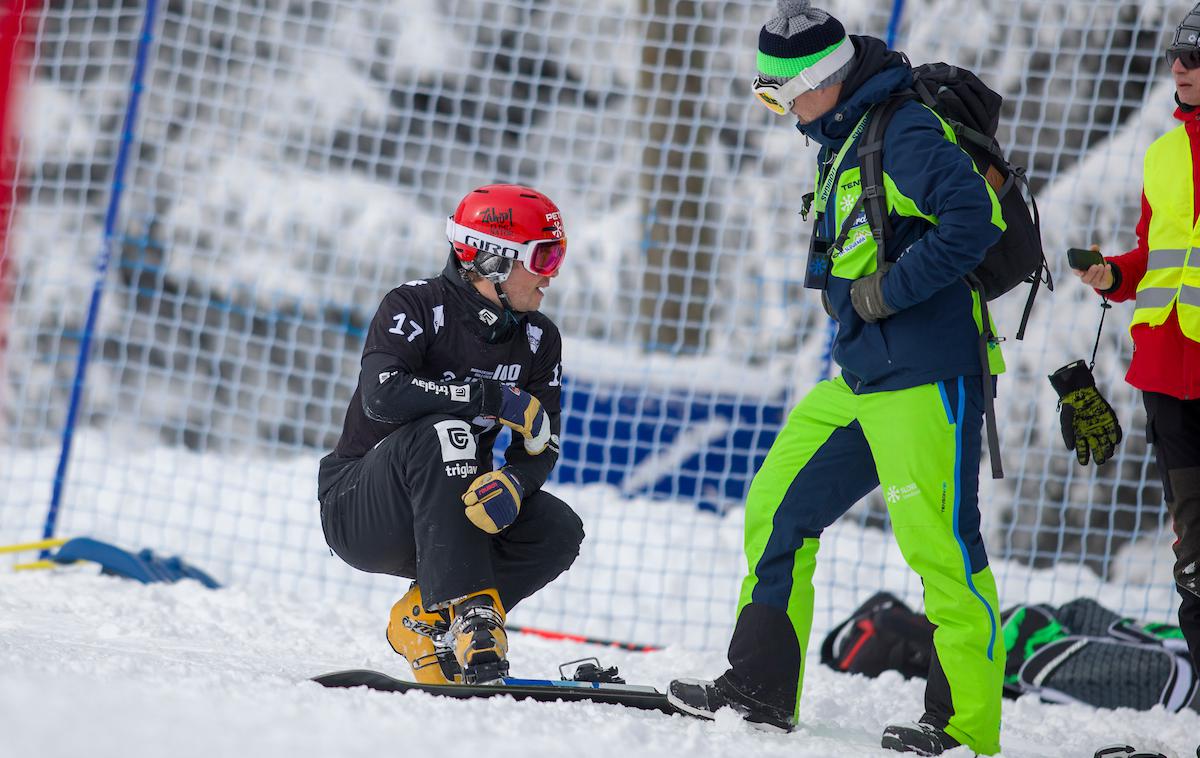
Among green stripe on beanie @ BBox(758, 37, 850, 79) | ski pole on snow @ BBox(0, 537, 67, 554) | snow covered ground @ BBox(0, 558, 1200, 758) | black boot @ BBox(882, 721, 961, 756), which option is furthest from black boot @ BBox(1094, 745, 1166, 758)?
ski pole on snow @ BBox(0, 537, 67, 554)

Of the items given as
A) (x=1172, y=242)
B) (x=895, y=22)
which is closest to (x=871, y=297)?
(x=1172, y=242)

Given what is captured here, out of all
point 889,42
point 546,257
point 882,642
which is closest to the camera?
point 546,257

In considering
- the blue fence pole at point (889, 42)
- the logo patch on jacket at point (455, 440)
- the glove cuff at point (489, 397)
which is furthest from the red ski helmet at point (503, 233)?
the blue fence pole at point (889, 42)

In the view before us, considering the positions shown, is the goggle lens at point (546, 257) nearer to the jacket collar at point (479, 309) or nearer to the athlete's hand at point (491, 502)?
the jacket collar at point (479, 309)

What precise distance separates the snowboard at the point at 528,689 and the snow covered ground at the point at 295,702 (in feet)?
0.21

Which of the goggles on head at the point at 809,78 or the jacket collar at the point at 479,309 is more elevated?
the goggles on head at the point at 809,78

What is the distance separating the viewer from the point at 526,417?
2.76 metres

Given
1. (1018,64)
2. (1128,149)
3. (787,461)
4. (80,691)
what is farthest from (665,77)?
(80,691)

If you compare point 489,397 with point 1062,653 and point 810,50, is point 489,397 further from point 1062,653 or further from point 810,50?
point 1062,653

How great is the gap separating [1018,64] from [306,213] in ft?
16.7

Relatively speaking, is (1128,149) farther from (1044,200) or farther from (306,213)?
(306,213)

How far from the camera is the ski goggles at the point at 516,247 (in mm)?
2791

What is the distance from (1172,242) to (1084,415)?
435 millimetres

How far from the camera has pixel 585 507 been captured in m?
5.72
